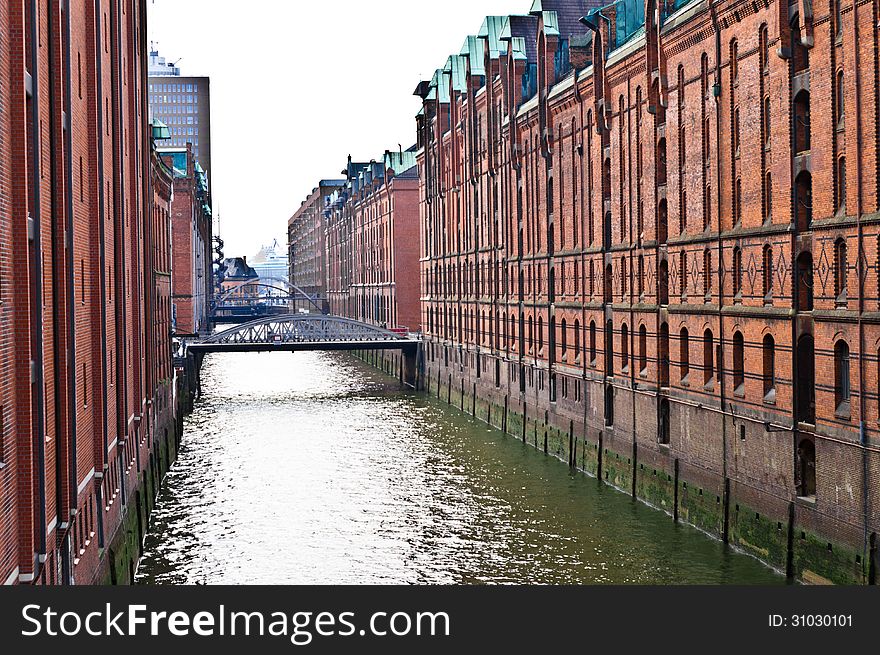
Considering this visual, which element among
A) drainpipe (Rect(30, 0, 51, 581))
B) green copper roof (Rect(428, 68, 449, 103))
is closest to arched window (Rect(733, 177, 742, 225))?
drainpipe (Rect(30, 0, 51, 581))

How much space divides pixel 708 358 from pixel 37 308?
18983 mm

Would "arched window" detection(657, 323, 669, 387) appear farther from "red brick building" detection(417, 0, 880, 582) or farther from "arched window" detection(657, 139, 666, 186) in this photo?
"arched window" detection(657, 139, 666, 186)

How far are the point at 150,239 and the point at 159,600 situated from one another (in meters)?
30.4

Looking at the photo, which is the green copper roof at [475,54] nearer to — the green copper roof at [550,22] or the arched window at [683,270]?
the green copper roof at [550,22]

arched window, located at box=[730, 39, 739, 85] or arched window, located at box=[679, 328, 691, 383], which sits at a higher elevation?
arched window, located at box=[730, 39, 739, 85]

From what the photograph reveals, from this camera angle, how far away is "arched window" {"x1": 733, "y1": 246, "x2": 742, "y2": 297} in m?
28.5

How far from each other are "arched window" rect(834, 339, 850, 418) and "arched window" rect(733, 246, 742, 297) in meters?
5.25

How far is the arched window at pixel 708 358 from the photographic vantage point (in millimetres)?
30375

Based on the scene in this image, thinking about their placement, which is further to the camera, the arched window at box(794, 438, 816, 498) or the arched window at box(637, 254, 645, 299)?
the arched window at box(637, 254, 645, 299)

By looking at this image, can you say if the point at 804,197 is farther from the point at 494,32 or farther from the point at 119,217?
the point at 494,32

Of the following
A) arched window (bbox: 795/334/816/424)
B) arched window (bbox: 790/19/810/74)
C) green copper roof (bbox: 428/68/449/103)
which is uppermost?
green copper roof (bbox: 428/68/449/103)

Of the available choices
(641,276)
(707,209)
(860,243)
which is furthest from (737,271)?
(641,276)

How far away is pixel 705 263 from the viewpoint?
30609mm

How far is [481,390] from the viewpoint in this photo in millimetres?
55969
